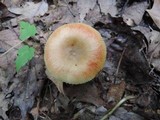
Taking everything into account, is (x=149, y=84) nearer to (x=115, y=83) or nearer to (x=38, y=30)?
(x=115, y=83)

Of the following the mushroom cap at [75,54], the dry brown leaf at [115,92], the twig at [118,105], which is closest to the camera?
the mushroom cap at [75,54]

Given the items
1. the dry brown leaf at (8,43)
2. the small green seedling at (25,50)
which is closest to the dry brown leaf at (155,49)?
the small green seedling at (25,50)

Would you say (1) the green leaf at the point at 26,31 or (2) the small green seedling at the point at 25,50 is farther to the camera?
(1) the green leaf at the point at 26,31

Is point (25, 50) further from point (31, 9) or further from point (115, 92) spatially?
point (115, 92)

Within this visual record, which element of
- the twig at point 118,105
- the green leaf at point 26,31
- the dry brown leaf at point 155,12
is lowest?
the twig at point 118,105

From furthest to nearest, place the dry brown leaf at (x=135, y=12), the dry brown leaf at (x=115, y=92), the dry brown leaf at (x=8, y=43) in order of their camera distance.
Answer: the dry brown leaf at (x=135, y=12), the dry brown leaf at (x=8, y=43), the dry brown leaf at (x=115, y=92)

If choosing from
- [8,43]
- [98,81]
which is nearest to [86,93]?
[98,81]

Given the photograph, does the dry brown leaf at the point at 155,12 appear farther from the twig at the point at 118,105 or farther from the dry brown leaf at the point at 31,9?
the dry brown leaf at the point at 31,9

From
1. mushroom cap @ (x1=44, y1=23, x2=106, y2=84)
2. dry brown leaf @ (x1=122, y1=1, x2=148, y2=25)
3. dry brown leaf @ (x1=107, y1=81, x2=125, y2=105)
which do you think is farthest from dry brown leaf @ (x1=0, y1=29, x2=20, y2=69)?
dry brown leaf @ (x1=122, y1=1, x2=148, y2=25)
